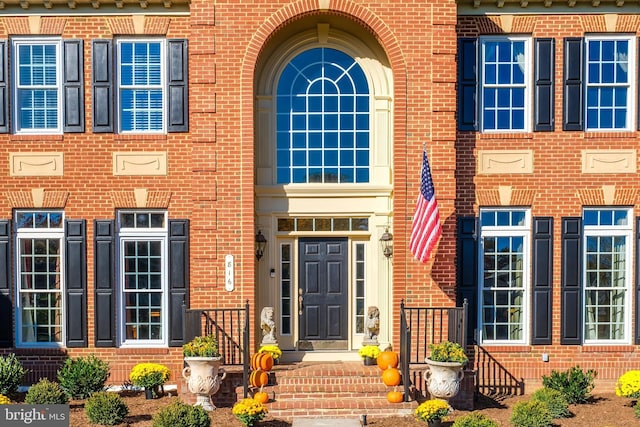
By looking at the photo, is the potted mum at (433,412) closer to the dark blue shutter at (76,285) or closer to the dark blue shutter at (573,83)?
the dark blue shutter at (573,83)

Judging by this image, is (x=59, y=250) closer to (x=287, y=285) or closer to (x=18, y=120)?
(x=18, y=120)

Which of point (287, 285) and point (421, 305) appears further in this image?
point (287, 285)

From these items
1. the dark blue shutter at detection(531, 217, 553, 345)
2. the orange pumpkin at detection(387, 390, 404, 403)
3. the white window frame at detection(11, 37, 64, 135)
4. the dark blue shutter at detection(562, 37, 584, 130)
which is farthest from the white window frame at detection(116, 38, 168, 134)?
the dark blue shutter at detection(562, 37, 584, 130)

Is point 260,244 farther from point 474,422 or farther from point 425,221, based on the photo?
point 474,422

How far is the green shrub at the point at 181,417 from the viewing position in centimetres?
962

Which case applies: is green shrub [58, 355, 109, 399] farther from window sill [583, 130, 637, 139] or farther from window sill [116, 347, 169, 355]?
window sill [583, 130, 637, 139]

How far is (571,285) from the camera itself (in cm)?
1263

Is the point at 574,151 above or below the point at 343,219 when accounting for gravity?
above

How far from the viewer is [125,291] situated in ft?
41.2

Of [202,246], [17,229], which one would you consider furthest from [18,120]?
[202,246]

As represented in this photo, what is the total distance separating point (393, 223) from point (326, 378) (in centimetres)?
294

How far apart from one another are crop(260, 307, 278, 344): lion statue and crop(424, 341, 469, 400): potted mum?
2.86 m

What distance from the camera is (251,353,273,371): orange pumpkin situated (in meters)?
11.6

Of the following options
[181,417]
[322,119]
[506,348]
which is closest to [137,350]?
[181,417]
